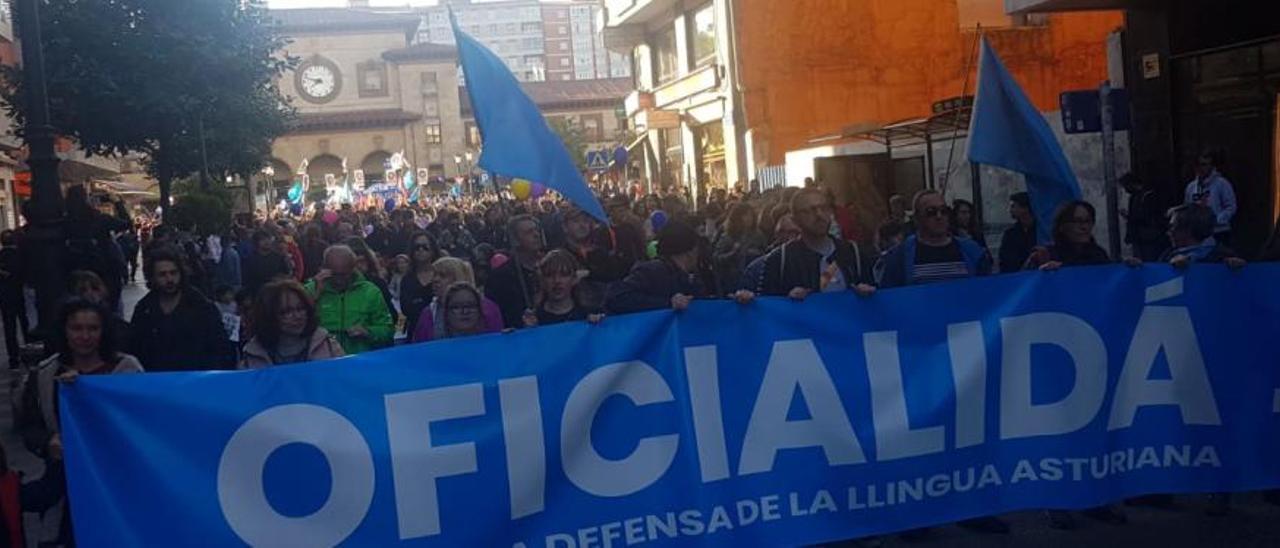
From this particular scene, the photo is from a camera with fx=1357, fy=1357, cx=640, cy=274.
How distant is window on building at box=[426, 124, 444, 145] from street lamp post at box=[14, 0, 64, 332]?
255ft

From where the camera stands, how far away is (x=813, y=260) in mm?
7348

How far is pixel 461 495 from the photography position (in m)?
5.25

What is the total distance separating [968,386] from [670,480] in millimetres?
1409

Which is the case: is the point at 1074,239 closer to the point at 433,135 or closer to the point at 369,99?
the point at 433,135

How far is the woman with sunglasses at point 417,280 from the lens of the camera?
1027 cm

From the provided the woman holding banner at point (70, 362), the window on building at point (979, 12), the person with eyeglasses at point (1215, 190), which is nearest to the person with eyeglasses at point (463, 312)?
the woman holding banner at point (70, 362)


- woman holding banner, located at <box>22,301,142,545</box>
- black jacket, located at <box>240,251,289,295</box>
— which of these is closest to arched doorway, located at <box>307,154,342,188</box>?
black jacket, located at <box>240,251,289,295</box>

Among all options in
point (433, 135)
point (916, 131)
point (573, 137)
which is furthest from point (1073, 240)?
point (433, 135)

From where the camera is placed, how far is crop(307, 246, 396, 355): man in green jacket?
25.7 ft

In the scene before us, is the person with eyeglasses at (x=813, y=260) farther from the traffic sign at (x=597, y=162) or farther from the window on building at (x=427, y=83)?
the window on building at (x=427, y=83)

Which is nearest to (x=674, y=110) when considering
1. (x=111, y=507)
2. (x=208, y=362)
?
(x=208, y=362)

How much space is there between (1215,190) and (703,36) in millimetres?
20456

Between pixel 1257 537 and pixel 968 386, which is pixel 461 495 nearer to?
pixel 968 386

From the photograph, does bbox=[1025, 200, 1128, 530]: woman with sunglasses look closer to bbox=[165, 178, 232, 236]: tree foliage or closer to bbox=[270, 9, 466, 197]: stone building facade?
bbox=[165, 178, 232, 236]: tree foliage
